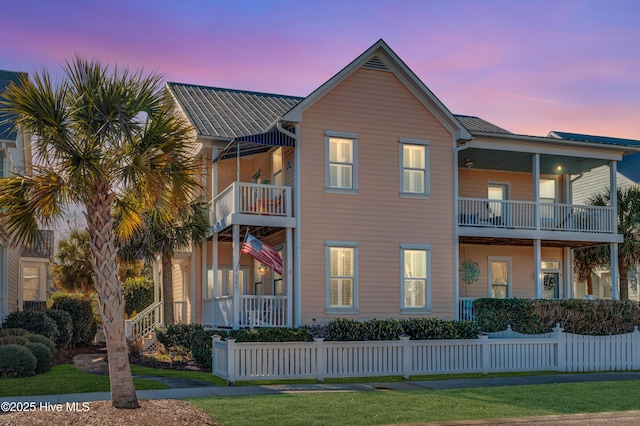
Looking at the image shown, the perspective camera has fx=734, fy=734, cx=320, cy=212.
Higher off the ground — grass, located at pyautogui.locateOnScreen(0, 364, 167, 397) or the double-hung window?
the double-hung window

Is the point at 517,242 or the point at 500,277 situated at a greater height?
the point at 517,242

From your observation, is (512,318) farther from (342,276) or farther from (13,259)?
(13,259)

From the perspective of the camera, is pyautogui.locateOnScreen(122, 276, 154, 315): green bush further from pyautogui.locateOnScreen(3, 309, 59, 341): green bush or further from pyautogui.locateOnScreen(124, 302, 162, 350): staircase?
pyautogui.locateOnScreen(3, 309, 59, 341): green bush

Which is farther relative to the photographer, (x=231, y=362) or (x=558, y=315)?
(x=558, y=315)

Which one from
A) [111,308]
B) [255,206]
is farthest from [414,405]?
[255,206]

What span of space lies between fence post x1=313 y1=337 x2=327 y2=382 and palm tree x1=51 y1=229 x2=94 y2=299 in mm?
18461

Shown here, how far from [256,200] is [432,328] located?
261 inches

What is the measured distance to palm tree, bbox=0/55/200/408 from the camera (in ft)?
40.3

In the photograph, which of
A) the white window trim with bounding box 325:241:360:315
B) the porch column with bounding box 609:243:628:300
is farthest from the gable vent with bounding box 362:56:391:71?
the porch column with bounding box 609:243:628:300

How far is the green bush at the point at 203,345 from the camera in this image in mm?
20594

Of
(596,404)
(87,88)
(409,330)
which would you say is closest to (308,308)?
(409,330)

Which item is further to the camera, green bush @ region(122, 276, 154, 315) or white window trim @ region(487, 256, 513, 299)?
green bush @ region(122, 276, 154, 315)

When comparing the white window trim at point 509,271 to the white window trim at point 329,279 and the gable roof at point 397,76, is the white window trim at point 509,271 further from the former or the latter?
the white window trim at point 329,279

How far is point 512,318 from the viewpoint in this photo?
23.5 meters
